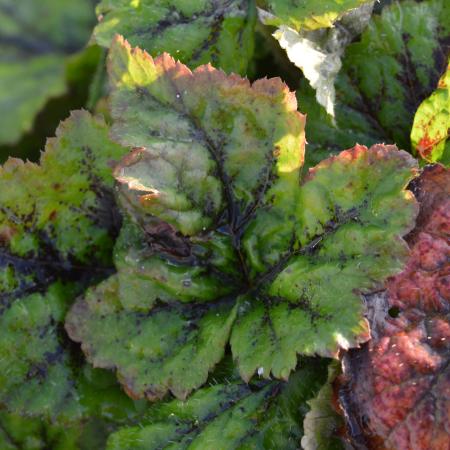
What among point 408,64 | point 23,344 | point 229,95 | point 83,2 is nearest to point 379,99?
point 408,64

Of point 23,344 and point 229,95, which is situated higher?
point 229,95

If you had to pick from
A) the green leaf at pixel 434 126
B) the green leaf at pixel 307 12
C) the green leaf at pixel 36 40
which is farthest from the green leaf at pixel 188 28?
the green leaf at pixel 36 40

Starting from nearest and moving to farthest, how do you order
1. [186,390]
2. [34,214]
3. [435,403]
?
[435,403] → [186,390] → [34,214]

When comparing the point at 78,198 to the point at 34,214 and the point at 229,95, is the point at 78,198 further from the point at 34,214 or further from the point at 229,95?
the point at 229,95

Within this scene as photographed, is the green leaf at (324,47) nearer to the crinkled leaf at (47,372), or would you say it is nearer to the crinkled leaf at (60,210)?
the crinkled leaf at (60,210)

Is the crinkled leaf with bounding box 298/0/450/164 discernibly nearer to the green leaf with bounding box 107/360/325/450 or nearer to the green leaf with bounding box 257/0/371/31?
the green leaf with bounding box 257/0/371/31

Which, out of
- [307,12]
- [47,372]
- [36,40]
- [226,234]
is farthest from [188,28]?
[36,40]
